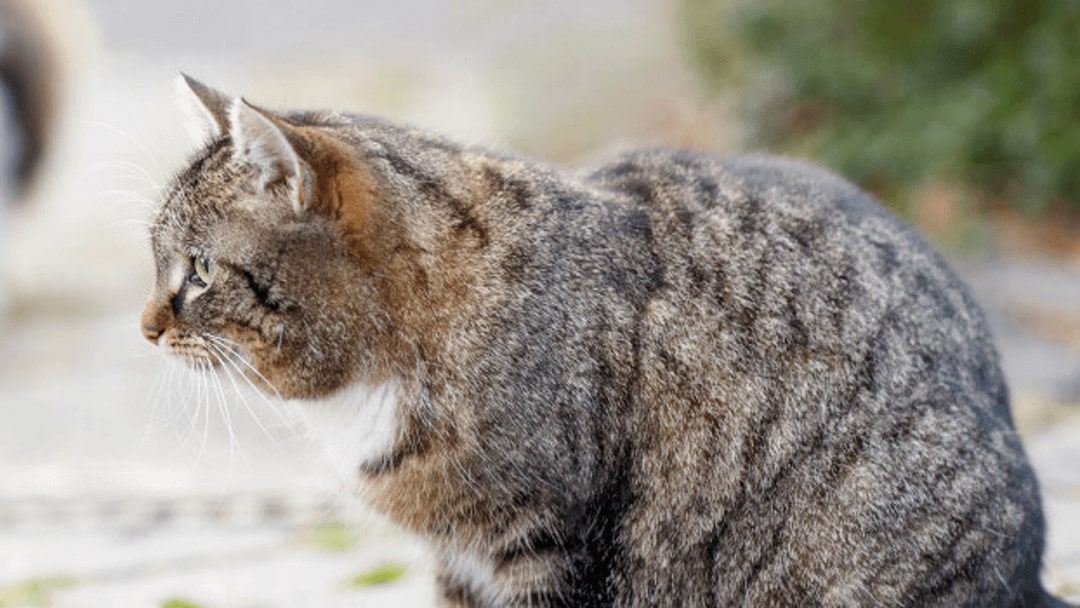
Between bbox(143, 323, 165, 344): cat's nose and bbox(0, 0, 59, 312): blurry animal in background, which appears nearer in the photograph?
bbox(143, 323, 165, 344): cat's nose

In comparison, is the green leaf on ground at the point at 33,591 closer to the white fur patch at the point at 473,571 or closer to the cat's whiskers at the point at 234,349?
the cat's whiskers at the point at 234,349

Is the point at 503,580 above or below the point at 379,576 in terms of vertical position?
above

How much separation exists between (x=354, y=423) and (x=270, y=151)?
58 cm

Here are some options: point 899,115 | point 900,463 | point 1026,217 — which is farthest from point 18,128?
point 900,463

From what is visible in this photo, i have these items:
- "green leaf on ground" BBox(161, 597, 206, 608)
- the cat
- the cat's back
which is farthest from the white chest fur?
"green leaf on ground" BBox(161, 597, 206, 608)

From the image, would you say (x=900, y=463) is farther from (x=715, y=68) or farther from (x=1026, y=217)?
(x=715, y=68)

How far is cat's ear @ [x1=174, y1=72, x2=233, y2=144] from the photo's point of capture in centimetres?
244

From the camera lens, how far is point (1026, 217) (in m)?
6.15

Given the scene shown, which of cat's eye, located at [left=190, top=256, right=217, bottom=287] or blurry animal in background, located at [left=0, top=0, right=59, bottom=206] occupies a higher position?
blurry animal in background, located at [left=0, top=0, right=59, bottom=206]

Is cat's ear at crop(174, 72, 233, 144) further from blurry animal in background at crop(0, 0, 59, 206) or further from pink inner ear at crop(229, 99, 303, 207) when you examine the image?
blurry animal in background at crop(0, 0, 59, 206)

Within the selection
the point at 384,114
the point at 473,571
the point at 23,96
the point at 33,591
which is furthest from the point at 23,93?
the point at 473,571

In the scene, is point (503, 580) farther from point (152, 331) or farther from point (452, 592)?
point (152, 331)

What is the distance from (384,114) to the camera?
6.39 m

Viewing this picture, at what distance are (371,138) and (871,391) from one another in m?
1.13
